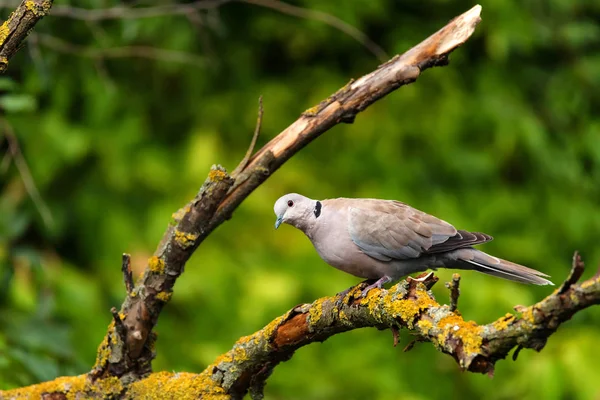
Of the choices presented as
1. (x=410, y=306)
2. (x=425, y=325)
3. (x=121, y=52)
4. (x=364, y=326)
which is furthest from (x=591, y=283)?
(x=121, y=52)

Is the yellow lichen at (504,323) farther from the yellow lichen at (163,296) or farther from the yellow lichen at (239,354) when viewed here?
the yellow lichen at (163,296)

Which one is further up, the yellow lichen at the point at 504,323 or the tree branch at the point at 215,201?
the tree branch at the point at 215,201

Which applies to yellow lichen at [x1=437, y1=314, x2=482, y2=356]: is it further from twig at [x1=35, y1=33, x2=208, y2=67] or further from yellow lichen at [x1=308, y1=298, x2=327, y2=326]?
twig at [x1=35, y1=33, x2=208, y2=67]

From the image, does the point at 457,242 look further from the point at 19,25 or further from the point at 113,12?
the point at 113,12

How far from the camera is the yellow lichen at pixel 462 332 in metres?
2.25

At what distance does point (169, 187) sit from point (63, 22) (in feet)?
5.21

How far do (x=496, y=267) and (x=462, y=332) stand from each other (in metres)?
1.36

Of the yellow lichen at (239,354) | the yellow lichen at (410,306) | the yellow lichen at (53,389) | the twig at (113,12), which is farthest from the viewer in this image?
the twig at (113,12)

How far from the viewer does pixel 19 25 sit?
10.2 feet

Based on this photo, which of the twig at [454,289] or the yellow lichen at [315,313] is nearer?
the twig at [454,289]

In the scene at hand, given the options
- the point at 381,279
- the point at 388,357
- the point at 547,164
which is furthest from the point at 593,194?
the point at 381,279

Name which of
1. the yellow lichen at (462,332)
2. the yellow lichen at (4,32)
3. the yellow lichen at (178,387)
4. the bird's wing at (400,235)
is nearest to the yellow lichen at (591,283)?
the yellow lichen at (462,332)

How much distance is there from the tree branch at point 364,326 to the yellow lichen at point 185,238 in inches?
19.1

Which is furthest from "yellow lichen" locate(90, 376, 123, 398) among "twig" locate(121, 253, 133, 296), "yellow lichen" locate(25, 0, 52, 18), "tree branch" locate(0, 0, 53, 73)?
"yellow lichen" locate(25, 0, 52, 18)
